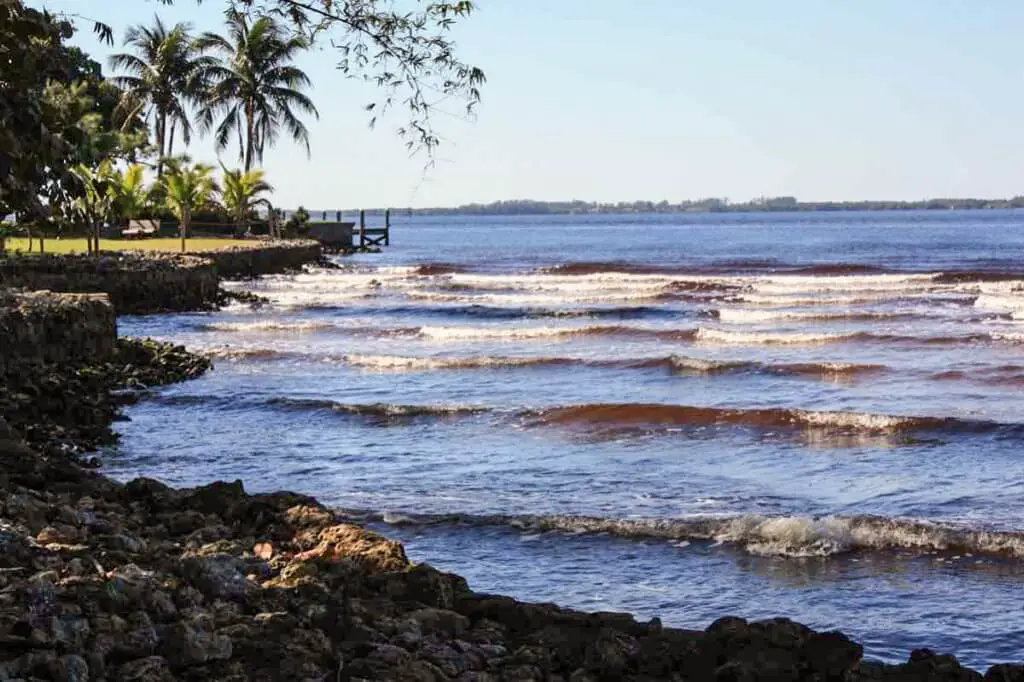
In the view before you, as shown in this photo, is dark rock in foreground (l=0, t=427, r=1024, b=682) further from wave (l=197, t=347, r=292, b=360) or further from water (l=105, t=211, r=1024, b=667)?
wave (l=197, t=347, r=292, b=360)

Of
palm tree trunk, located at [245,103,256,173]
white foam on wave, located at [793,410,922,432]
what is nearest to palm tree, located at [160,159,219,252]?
palm tree trunk, located at [245,103,256,173]

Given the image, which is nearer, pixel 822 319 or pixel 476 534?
pixel 476 534

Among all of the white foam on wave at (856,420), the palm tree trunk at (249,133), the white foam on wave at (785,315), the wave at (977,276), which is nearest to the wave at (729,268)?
the wave at (977,276)

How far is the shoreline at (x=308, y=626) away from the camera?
19.6 feet

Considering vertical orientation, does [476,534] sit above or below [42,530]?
below

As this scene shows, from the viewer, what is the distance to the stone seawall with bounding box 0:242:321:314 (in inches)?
1217

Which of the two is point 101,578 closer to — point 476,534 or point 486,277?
point 476,534

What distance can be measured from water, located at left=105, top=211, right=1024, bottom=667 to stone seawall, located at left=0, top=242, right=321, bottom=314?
3.46 feet

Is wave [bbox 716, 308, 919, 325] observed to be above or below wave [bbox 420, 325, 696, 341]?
above

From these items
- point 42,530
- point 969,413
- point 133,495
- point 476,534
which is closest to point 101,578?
point 42,530

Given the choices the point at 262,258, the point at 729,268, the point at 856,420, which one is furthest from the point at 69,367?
the point at 729,268

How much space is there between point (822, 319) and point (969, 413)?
1746cm

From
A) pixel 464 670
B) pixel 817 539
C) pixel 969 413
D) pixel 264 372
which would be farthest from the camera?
pixel 264 372

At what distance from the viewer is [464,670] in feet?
20.4
